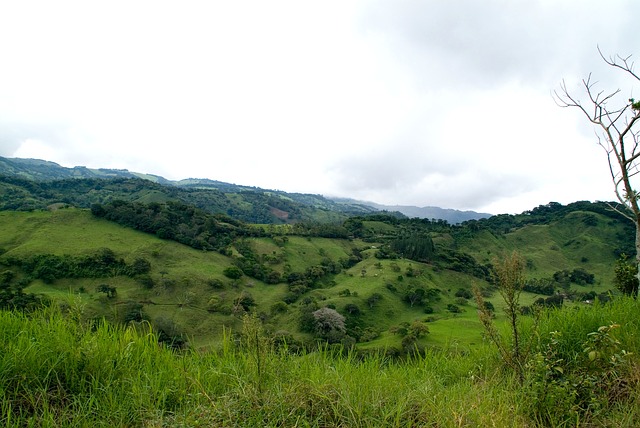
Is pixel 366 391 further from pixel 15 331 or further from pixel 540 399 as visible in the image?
pixel 15 331

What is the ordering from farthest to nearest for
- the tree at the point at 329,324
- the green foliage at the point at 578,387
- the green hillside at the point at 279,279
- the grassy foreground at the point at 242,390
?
the green hillside at the point at 279,279 → the tree at the point at 329,324 → the green foliage at the point at 578,387 → the grassy foreground at the point at 242,390

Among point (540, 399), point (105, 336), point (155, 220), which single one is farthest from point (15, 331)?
point (155, 220)

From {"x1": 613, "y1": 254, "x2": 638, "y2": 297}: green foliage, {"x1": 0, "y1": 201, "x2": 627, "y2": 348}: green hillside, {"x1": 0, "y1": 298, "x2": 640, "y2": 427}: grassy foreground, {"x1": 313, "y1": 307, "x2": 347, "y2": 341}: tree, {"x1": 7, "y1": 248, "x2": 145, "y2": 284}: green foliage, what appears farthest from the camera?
{"x1": 7, "y1": 248, "x2": 145, "y2": 284}: green foliage

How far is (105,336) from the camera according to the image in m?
3.83

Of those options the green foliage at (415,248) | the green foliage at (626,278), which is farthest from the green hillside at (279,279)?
the green foliage at (626,278)

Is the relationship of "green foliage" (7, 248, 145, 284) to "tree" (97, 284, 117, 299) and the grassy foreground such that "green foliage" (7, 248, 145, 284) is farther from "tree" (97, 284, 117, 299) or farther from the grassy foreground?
the grassy foreground

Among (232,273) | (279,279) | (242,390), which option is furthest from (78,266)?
(242,390)

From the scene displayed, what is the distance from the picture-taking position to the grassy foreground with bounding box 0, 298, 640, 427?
2912 mm

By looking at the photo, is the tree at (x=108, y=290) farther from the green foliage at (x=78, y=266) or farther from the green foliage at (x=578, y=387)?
the green foliage at (x=578, y=387)

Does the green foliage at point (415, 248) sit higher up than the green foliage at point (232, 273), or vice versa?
the green foliage at point (415, 248)

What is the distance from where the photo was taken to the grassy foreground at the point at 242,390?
2.91 metres

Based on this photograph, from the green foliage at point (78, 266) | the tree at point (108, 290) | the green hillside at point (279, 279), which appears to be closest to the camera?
the green hillside at point (279, 279)

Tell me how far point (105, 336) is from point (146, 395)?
1.12 metres

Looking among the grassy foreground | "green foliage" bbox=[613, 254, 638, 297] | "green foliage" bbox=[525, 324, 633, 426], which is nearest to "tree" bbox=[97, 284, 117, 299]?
the grassy foreground
